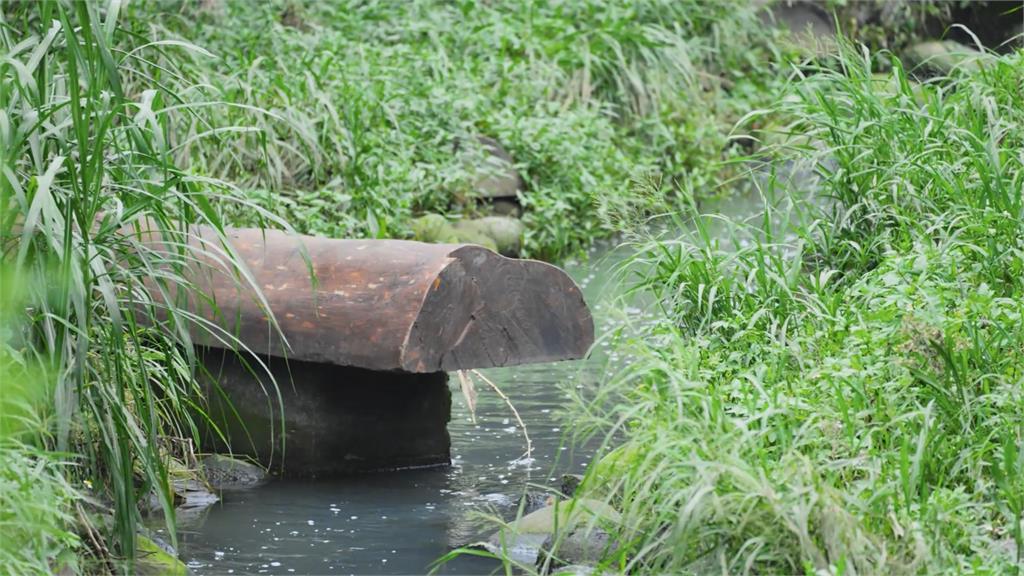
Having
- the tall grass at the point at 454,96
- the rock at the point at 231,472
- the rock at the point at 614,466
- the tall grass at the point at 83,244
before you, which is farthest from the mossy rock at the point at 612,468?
the tall grass at the point at 454,96

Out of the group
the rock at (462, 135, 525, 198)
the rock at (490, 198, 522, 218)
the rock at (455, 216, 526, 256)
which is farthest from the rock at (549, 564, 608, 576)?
the rock at (490, 198, 522, 218)

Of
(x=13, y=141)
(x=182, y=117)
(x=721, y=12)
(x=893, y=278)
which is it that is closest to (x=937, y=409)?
(x=893, y=278)

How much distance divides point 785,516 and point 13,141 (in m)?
1.95

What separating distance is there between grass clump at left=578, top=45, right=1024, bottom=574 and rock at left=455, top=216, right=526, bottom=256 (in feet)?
14.5

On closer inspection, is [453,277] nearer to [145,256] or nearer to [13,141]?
[145,256]

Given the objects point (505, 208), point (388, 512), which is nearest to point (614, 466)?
point (388, 512)

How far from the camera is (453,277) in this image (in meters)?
4.55

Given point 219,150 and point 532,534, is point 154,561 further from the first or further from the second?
point 219,150

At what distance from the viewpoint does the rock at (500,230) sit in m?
9.37

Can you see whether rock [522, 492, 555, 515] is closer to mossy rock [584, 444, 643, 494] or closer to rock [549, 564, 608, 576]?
mossy rock [584, 444, 643, 494]

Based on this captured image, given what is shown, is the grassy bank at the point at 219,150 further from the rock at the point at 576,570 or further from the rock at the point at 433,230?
the rock at the point at 576,570

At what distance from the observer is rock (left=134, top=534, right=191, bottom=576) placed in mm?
3596

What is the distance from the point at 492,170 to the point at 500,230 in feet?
1.73

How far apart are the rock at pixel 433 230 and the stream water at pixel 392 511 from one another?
10.2ft
